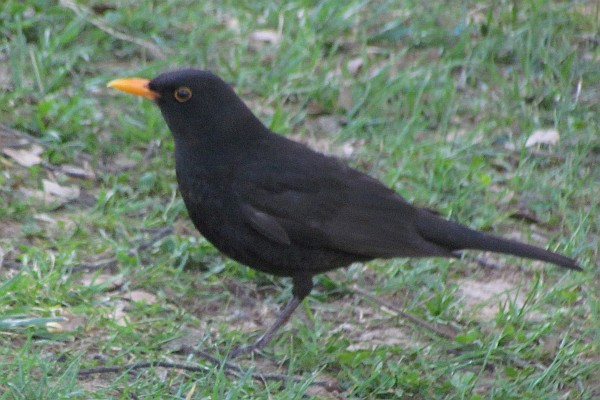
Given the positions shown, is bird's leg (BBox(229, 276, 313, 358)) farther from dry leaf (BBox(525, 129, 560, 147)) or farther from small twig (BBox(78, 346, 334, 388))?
dry leaf (BBox(525, 129, 560, 147))

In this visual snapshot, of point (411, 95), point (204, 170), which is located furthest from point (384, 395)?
point (411, 95)

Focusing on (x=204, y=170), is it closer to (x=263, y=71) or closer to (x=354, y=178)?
(x=354, y=178)

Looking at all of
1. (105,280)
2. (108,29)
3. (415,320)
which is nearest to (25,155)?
(105,280)

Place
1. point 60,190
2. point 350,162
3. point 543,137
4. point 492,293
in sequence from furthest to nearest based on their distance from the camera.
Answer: point 543,137, point 350,162, point 60,190, point 492,293

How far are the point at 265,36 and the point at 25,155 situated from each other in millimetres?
2226

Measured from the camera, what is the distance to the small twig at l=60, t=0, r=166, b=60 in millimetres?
7414

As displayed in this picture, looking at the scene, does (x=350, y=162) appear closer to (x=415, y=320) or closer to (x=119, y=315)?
(x=415, y=320)

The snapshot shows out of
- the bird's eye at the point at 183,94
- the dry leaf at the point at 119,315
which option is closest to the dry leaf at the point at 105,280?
the dry leaf at the point at 119,315

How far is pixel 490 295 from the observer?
5.52 metres

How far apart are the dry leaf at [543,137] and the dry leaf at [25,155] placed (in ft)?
9.67

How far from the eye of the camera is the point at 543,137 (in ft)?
22.7

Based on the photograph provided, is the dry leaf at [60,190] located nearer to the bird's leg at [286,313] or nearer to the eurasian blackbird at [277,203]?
the eurasian blackbird at [277,203]

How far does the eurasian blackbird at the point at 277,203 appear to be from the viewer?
4.80m

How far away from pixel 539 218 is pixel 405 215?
57.6 inches
